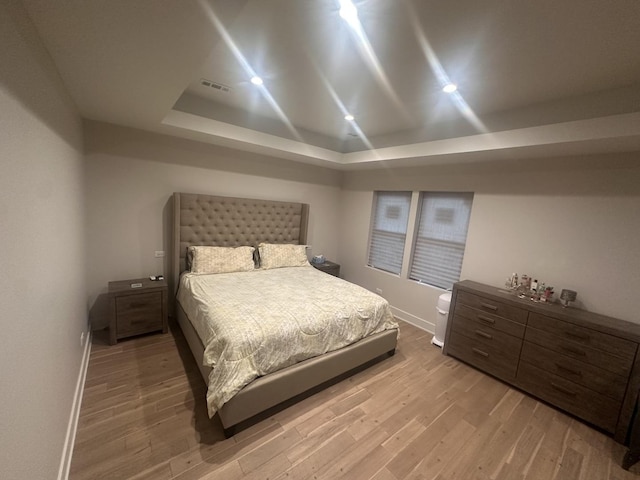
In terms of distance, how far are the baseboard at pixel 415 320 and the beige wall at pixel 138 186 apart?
9.25ft

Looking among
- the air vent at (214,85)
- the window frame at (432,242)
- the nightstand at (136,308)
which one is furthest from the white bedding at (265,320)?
the air vent at (214,85)

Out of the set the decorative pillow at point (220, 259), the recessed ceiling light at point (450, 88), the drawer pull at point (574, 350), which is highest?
the recessed ceiling light at point (450, 88)

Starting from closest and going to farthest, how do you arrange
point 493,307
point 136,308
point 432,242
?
point 493,307 → point 136,308 → point 432,242

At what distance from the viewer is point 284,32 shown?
158cm

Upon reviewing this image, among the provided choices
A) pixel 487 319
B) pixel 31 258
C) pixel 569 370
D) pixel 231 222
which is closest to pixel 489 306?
pixel 487 319

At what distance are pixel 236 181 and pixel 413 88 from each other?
246 cm

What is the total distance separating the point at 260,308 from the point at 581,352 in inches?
106

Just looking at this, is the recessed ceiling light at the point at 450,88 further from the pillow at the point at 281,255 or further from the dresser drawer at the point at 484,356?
the pillow at the point at 281,255

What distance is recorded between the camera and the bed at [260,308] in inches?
71.9

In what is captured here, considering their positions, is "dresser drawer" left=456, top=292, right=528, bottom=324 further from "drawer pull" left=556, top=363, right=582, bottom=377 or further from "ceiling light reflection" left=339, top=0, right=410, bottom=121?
"ceiling light reflection" left=339, top=0, right=410, bottom=121

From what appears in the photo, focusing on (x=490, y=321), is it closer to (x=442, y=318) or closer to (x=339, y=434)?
(x=442, y=318)

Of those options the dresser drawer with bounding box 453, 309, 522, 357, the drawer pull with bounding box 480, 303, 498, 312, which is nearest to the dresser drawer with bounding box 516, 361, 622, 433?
the dresser drawer with bounding box 453, 309, 522, 357

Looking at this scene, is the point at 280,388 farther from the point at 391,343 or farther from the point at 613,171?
the point at 613,171

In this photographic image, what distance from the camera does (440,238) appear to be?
11.6 feet
